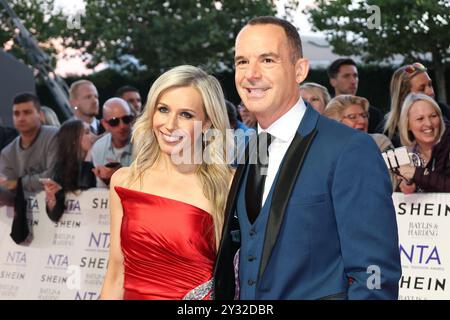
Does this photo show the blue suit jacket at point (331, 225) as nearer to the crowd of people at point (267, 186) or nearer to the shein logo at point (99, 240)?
the crowd of people at point (267, 186)

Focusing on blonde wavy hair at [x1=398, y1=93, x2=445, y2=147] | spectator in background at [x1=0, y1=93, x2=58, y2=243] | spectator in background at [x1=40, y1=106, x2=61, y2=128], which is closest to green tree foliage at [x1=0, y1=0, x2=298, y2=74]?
spectator in background at [x1=40, y1=106, x2=61, y2=128]

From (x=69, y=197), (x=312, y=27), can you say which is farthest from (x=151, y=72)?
(x=69, y=197)

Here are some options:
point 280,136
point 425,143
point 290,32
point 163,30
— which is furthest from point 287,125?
point 163,30

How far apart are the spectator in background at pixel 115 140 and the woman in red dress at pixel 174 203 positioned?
3411mm

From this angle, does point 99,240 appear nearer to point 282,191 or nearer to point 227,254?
point 227,254

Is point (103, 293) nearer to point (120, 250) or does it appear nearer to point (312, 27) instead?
point (120, 250)

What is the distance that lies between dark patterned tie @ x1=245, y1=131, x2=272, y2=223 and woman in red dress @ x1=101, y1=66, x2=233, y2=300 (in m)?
0.84

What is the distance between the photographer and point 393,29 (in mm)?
28766

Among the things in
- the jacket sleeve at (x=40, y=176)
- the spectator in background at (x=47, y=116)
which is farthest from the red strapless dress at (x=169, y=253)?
the spectator in background at (x=47, y=116)

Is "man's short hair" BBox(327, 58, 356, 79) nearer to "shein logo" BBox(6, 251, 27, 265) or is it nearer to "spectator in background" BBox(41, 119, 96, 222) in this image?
"spectator in background" BBox(41, 119, 96, 222)

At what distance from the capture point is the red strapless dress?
4.12 m

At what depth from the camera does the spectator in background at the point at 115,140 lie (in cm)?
775

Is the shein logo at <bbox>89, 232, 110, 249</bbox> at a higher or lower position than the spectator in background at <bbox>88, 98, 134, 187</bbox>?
lower

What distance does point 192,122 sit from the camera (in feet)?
13.3
